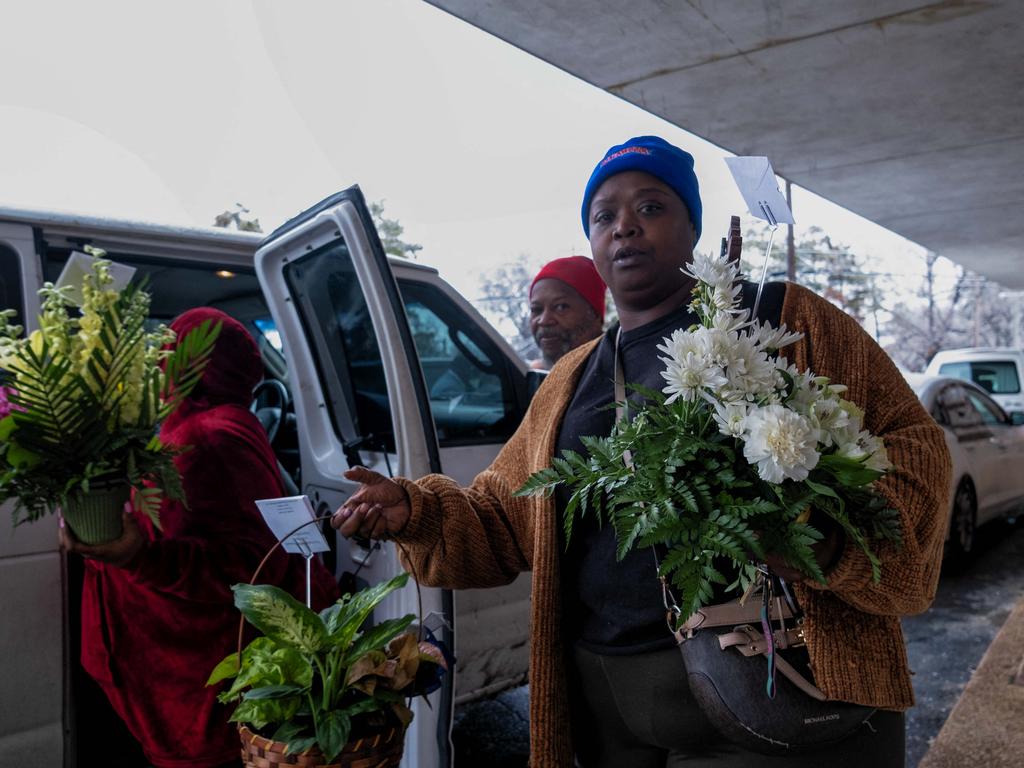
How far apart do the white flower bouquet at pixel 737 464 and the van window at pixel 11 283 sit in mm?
2374

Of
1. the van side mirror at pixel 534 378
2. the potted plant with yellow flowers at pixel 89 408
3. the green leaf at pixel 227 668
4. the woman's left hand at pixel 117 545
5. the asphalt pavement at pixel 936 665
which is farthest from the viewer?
the asphalt pavement at pixel 936 665

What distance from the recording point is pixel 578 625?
1955mm

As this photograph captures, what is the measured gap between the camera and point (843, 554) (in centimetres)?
151

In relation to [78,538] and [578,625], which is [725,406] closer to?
[578,625]

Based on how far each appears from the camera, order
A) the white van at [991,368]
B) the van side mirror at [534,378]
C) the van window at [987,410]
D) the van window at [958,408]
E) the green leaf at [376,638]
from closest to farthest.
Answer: the green leaf at [376,638] < the van side mirror at [534,378] < the van window at [958,408] < the van window at [987,410] < the white van at [991,368]

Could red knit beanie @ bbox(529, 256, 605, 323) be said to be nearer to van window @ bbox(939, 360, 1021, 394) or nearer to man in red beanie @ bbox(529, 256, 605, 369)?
man in red beanie @ bbox(529, 256, 605, 369)

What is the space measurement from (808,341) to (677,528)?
0.57m

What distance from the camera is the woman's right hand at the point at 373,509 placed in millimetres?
1895

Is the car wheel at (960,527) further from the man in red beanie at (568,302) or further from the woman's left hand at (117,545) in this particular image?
the woman's left hand at (117,545)

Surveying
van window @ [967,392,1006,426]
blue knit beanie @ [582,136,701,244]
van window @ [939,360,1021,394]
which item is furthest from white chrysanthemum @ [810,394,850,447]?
van window @ [939,360,1021,394]

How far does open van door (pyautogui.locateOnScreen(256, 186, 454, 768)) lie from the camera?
2785 mm

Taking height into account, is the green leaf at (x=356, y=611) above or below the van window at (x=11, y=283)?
below

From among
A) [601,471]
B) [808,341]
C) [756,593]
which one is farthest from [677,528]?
[808,341]

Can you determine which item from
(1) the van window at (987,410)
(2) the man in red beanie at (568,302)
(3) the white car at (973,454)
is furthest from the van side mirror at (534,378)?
(1) the van window at (987,410)
